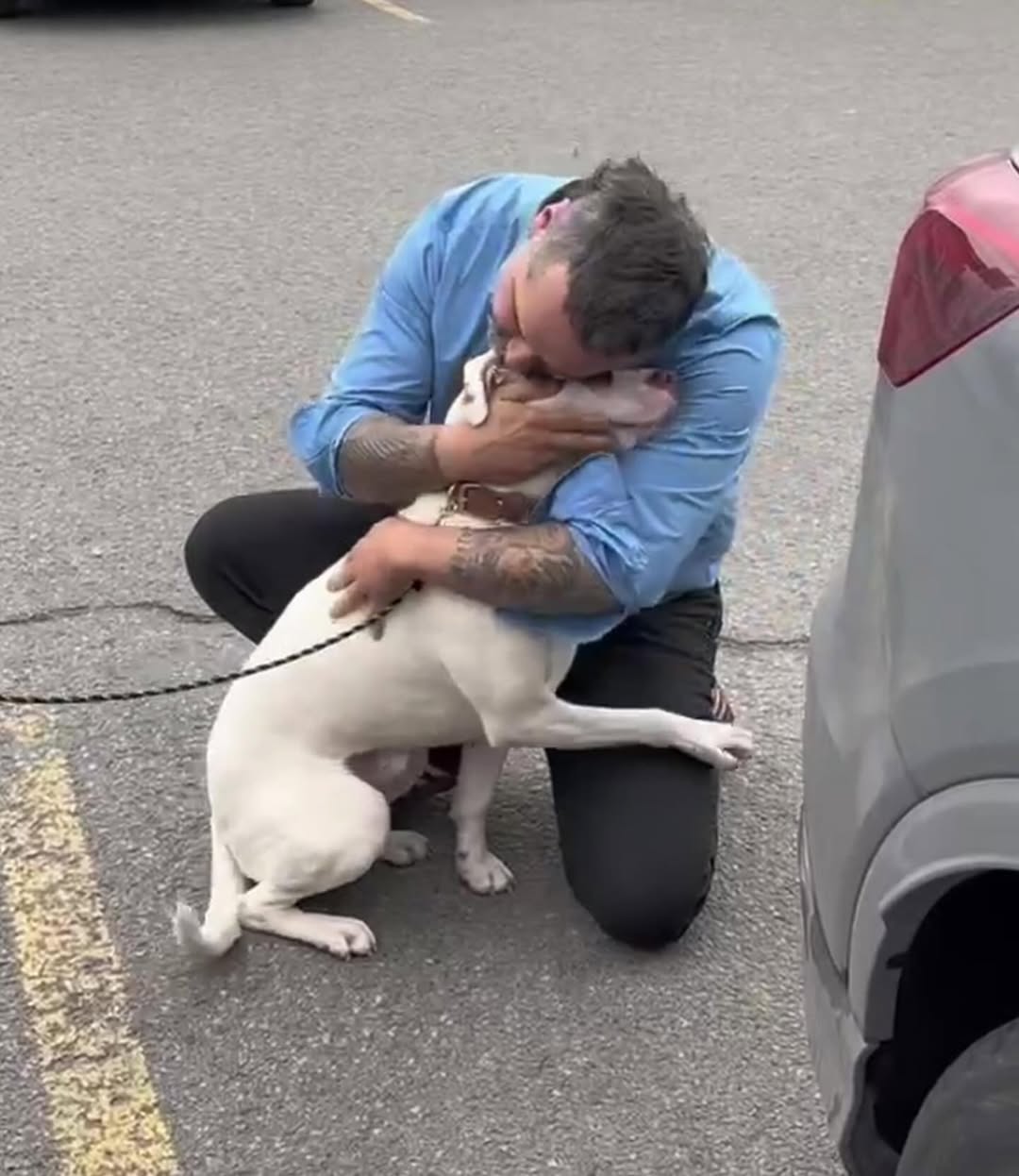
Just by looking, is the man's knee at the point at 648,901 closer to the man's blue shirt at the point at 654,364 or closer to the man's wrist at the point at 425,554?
the man's blue shirt at the point at 654,364

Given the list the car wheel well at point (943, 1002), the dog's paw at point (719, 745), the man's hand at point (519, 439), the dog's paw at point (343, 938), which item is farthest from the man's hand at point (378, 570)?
the car wheel well at point (943, 1002)

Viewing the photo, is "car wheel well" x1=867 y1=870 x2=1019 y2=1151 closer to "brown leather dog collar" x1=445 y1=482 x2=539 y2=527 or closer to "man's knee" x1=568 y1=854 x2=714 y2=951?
"man's knee" x1=568 y1=854 x2=714 y2=951

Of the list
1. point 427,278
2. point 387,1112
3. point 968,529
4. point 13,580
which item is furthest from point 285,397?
point 968,529

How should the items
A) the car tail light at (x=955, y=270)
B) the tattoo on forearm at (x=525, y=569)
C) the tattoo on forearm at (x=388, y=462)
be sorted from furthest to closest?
the tattoo on forearm at (x=388, y=462), the tattoo on forearm at (x=525, y=569), the car tail light at (x=955, y=270)

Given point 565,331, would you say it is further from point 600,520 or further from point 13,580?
point 13,580

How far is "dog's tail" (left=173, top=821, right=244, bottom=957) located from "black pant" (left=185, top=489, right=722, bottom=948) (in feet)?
1.86

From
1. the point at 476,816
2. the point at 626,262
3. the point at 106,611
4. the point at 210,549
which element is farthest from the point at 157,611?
the point at 626,262

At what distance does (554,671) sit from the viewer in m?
3.08

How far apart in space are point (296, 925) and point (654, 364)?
41.8 inches

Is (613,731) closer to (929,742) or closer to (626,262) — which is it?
(626,262)

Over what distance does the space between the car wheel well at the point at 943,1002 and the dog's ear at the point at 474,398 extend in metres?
1.19

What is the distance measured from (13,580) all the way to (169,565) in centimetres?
34

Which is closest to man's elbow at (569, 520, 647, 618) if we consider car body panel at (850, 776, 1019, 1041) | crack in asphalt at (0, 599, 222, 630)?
car body panel at (850, 776, 1019, 1041)

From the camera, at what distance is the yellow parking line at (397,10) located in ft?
37.4
